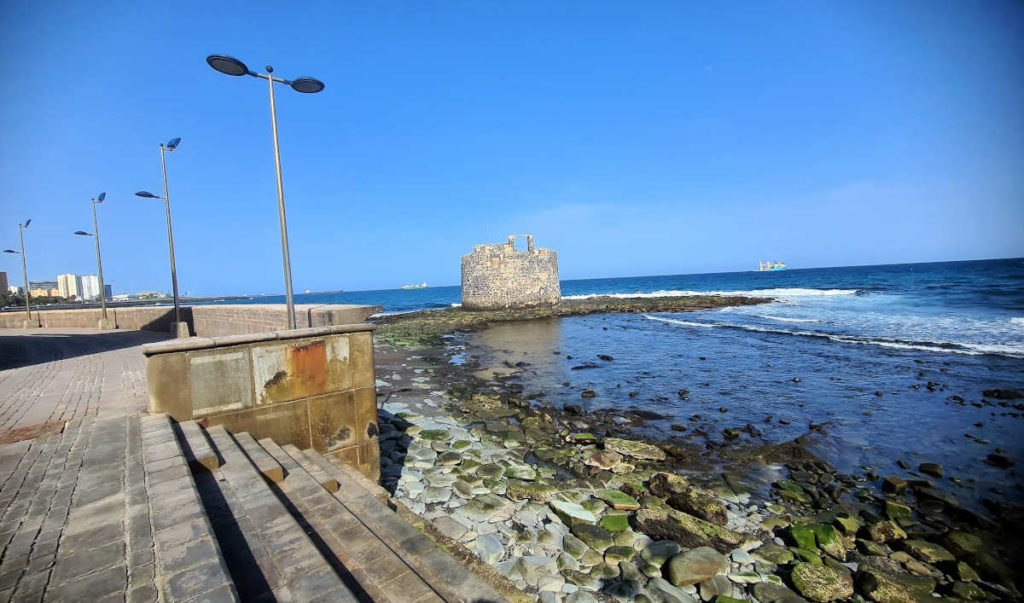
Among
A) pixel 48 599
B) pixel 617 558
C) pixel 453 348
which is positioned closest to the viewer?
pixel 48 599

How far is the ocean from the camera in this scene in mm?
7512

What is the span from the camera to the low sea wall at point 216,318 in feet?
26.4

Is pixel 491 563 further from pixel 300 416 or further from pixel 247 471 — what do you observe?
pixel 300 416

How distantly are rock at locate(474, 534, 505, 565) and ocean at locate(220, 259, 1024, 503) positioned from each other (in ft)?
16.0

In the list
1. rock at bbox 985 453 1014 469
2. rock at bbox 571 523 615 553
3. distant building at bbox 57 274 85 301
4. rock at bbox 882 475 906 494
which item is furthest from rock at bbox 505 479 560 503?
distant building at bbox 57 274 85 301

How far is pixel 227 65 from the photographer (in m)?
6.39

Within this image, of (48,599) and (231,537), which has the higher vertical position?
(48,599)

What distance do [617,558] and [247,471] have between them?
12.3 ft

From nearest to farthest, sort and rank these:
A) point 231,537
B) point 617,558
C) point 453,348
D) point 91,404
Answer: point 231,537, point 617,558, point 91,404, point 453,348

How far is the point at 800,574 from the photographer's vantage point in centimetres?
412

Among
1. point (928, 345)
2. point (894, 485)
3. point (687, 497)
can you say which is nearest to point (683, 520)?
point (687, 497)

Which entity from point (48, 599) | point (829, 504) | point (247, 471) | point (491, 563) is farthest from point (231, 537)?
point (829, 504)

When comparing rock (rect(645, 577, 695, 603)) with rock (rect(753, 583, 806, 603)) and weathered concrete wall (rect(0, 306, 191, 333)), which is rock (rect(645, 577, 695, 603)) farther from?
weathered concrete wall (rect(0, 306, 191, 333))

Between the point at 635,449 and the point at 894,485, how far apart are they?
359 cm
